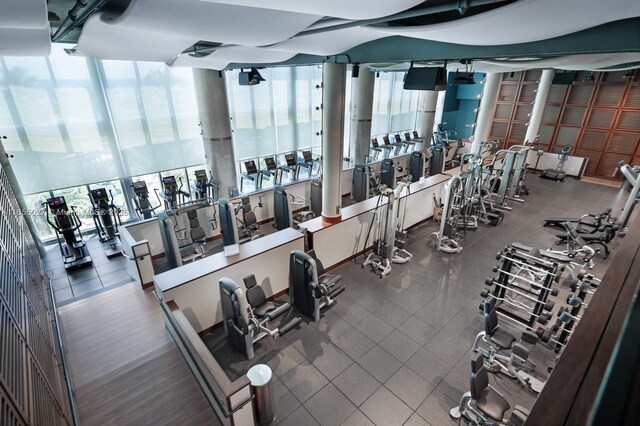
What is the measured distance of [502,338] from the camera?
12.7 ft

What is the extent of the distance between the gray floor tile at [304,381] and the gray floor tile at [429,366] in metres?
1.17

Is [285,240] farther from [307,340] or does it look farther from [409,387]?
[409,387]

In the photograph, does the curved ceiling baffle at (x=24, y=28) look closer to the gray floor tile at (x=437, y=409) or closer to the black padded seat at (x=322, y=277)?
the black padded seat at (x=322, y=277)

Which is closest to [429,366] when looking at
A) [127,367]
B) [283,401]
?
[283,401]

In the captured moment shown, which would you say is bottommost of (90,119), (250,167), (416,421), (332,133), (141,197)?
(416,421)

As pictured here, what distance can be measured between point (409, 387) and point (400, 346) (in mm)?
614

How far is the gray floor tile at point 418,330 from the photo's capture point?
4398 mm

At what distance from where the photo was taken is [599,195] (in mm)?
9602

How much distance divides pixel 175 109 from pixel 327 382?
22.3 ft

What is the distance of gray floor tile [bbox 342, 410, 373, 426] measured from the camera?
3326mm

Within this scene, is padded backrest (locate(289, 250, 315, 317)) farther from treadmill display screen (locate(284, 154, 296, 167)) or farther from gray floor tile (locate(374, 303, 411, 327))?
treadmill display screen (locate(284, 154, 296, 167))

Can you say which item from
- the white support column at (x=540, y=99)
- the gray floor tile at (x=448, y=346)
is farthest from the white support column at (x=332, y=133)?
the white support column at (x=540, y=99)

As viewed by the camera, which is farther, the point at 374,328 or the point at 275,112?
the point at 275,112

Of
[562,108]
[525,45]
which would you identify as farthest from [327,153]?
[562,108]
